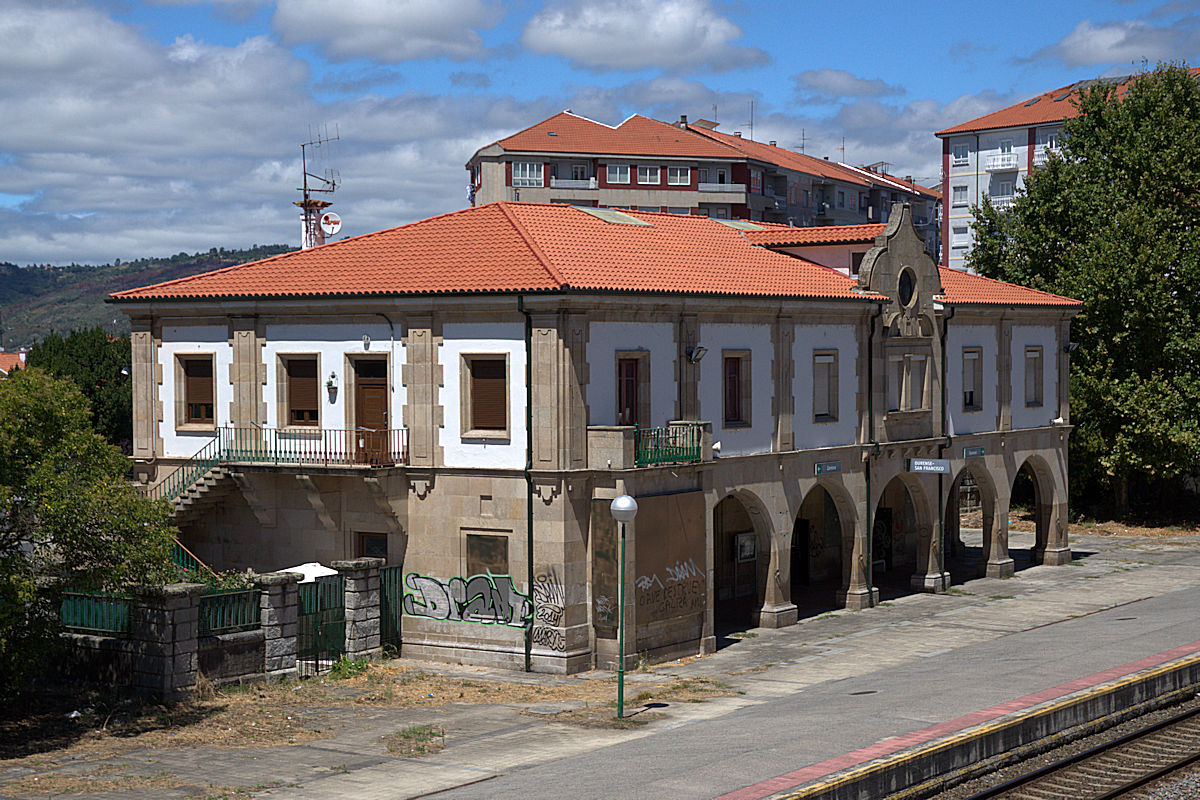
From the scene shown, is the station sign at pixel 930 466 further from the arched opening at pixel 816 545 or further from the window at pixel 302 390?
the window at pixel 302 390

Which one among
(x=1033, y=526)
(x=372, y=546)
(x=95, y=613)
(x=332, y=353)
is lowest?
(x=1033, y=526)

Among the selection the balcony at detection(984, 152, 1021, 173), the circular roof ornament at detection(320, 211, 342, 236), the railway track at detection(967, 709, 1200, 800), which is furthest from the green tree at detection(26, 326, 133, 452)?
the balcony at detection(984, 152, 1021, 173)

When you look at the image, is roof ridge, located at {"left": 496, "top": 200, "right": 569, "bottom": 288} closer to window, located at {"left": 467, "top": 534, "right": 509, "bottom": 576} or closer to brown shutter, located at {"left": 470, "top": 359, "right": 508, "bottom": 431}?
brown shutter, located at {"left": 470, "top": 359, "right": 508, "bottom": 431}

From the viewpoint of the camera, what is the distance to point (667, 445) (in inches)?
1198

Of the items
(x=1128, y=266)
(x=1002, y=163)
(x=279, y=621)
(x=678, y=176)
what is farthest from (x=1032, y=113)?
(x=279, y=621)

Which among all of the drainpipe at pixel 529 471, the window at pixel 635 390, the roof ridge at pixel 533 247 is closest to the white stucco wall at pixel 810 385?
the window at pixel 635 390

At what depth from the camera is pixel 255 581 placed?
27547 millimetres

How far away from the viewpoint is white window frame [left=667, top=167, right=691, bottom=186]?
3959 inches

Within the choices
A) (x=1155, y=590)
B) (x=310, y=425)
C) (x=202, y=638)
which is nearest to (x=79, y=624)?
(x=202, y=638)

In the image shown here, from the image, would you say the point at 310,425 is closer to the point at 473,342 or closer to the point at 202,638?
the point at 473,342

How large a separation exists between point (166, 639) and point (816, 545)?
22369 millimetres

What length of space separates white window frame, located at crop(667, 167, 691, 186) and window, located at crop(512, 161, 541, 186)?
9.35 m

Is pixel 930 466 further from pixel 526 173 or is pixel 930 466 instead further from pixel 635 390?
pixel 526 173

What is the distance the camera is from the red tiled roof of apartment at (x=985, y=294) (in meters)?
41.7
